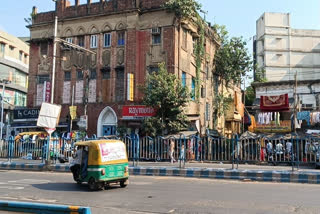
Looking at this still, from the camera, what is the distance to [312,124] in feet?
90.3

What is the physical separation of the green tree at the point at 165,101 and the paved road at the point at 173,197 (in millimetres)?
12847

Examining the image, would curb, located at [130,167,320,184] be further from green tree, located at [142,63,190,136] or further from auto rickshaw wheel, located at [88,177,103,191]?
green tree, located at [142,63,190,136]

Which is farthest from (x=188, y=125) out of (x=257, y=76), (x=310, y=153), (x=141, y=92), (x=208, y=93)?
(x=257, y=76)

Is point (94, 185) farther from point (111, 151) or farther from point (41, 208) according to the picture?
point (41, 208)

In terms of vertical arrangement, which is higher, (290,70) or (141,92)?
(290,70)

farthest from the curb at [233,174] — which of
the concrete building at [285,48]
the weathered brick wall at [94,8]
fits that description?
the concrete building at [285,48]

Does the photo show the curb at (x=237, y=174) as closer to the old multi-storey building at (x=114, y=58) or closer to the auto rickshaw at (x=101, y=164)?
the auto rickshaw at (x=101, y=164)

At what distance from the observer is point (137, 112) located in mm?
27656

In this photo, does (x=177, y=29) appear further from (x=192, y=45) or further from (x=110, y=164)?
(x=110, y=164)

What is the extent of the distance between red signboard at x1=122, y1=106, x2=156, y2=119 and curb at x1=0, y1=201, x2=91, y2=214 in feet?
71.5

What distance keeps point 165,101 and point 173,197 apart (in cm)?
1598

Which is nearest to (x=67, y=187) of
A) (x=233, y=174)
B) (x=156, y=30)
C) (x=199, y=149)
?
(x=233, y=174)

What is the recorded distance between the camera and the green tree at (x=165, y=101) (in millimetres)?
25625

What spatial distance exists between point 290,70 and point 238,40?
28392 millimetres
